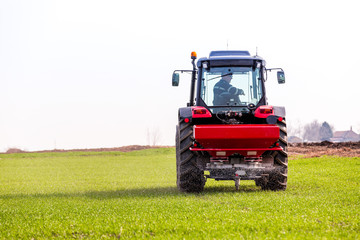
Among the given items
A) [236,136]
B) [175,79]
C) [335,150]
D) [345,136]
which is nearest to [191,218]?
[236,136]

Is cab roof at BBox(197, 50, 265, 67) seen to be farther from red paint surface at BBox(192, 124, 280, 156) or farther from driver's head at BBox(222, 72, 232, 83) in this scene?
red paint surface at BBox(192, 124, 280, 156)

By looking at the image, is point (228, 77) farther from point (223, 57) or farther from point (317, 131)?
point (317, 131)

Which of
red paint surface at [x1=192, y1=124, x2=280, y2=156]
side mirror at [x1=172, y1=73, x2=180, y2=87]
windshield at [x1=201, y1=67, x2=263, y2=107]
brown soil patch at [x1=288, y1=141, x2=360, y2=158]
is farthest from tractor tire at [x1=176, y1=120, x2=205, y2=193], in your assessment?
brown soil patch at [x1=288, y1=141, x2=360, y2=158]

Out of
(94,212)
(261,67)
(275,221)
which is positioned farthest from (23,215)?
(261,67)

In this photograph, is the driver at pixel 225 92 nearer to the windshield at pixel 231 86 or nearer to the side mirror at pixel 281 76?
the windshield at pixel 231 86

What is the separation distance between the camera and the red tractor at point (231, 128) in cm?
1223

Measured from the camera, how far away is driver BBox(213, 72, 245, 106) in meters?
13.4

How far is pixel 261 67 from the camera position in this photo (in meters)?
13.8

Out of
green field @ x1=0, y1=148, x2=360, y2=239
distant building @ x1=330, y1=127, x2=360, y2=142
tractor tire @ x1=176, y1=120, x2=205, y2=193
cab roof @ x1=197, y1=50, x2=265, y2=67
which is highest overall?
cab roof @ x1=197, y1=50, x2=265, y2=67

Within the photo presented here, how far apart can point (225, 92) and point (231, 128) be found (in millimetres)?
1703

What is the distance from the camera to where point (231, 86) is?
13547 millimetres

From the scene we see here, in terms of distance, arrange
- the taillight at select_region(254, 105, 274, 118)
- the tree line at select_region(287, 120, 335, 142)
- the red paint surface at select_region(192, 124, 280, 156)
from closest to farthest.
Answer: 1. the red paint surface at select_region(192, 124, 280, 156)
2. the taillight at select_region(254, 105, 274, 118)
3. the tree line at select_region(287, 120, 335, 142)

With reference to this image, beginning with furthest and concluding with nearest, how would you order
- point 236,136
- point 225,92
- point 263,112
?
point 225,92 < point 263,112 < point 236,136

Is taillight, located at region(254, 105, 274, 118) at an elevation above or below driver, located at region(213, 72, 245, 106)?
below
